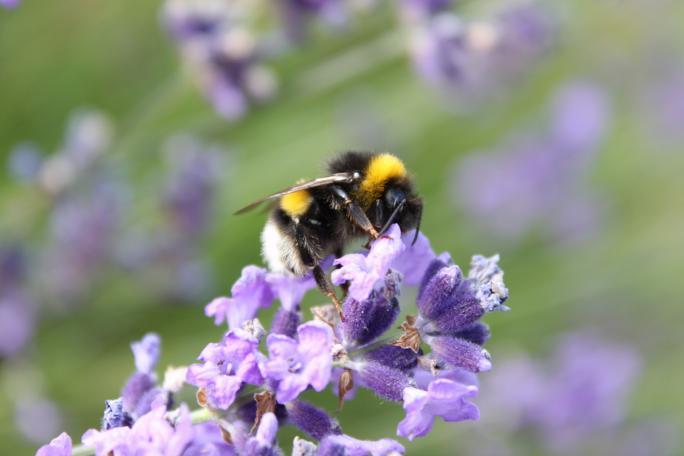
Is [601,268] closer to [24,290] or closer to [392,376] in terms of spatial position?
[24,290]

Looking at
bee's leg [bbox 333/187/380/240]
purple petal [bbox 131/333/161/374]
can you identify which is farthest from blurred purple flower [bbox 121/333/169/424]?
bee's leg [bbox 333/187/380/240]

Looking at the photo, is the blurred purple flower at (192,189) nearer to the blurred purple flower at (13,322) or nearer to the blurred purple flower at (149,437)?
the blurred purple flower at (13,322)

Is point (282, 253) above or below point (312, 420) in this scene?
above

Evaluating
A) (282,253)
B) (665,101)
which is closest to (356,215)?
(282,253)

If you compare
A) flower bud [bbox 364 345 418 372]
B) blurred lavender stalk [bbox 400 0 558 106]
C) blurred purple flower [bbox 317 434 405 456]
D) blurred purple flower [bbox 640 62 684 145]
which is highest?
blurred purple flower [bbox 640 62 684 145]

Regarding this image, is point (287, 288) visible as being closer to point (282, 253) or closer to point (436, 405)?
point (282, 253)

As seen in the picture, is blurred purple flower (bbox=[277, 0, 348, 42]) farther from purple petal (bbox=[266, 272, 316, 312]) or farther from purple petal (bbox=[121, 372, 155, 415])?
purple petal (bbox=[121, 372, 155, 415])

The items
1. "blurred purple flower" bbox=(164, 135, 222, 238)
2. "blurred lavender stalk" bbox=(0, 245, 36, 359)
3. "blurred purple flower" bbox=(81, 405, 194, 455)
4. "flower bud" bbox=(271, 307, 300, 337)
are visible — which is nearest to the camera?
"blurred purple flower" bbox=(81, 405, 194, 455)

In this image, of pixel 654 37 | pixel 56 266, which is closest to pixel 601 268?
pixel 654 37
